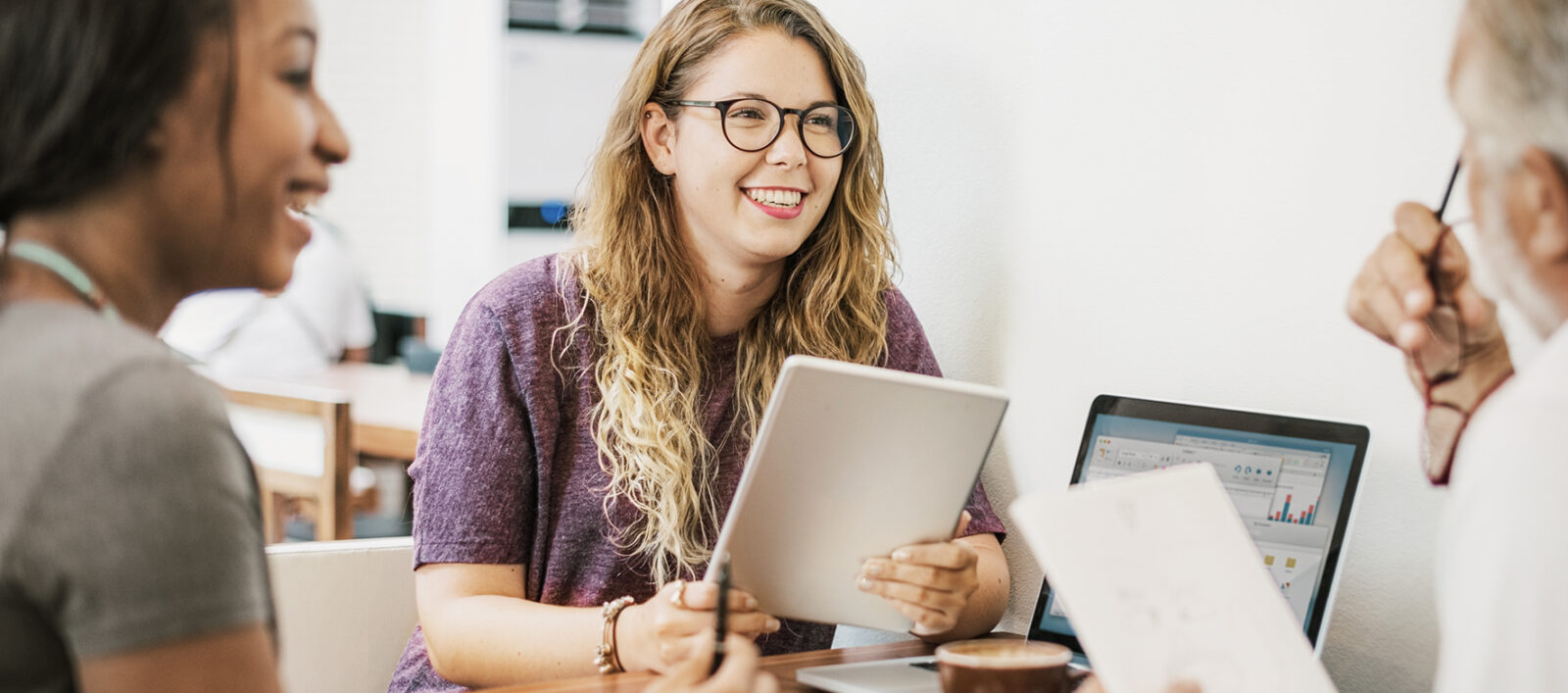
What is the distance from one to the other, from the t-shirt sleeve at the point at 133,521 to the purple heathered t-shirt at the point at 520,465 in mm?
718

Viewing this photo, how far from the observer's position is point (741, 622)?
3.70 ft

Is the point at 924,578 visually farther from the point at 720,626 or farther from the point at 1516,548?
the point at 1516,548

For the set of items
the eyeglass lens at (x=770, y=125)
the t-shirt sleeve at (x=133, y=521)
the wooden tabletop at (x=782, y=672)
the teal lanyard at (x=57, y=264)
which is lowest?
the wooden tabletop at (x=782, y=672)

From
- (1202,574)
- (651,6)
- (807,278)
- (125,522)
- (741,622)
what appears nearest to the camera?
(125,522)

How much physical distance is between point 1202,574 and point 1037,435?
0.66 m

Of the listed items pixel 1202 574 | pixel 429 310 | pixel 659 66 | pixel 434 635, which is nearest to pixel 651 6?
pixel 429 310

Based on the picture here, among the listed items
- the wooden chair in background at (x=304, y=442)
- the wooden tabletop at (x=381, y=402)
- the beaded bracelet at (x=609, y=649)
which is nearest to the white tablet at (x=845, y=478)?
the beaded bracelet at (x=609, y=649)

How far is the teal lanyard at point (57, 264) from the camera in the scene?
26.3 inches

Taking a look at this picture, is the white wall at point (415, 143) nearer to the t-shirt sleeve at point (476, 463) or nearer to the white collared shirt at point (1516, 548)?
the t-shirt sleeve at point (476, 463)

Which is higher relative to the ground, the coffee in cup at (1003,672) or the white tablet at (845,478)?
the white tablet at (845,478)

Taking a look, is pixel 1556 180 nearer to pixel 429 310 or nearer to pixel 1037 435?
pixel 1037 435

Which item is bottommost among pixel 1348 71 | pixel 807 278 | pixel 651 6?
pixel 807 278

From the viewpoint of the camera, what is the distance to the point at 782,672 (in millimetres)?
1154

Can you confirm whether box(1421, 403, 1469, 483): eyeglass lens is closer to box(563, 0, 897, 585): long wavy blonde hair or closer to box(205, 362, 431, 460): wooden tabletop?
box(563, 0, 897, 585): long wavy blonde hair
